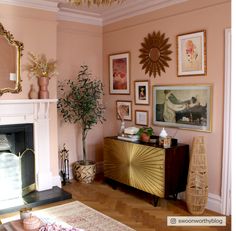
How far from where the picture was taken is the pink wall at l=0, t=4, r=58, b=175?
12.2 feet

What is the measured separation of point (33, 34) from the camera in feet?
12.8

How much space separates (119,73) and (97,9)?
107 cm

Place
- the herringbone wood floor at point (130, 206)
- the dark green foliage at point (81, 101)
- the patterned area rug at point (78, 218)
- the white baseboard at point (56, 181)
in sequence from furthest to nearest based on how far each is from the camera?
the dark green foliage at point (81, 101), the white baseboard at point (56, 181), the herringbone wood floor at point (130, 206), the patterned area rug at point (78, 218)

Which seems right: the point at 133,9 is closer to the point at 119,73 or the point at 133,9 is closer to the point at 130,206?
the point at 119,73

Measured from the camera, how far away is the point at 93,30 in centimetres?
502

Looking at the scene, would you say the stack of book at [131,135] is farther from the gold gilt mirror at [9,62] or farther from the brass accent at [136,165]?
the gold gilt mirror at [9,62]

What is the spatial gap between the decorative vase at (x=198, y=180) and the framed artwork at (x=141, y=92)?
1191 millimetres

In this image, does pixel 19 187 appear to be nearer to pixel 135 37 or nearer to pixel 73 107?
pixel 73 107

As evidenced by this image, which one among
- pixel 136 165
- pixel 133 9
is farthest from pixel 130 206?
pixel 133 9

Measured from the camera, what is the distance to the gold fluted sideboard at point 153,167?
3467 mm

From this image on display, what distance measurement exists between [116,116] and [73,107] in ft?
2.76

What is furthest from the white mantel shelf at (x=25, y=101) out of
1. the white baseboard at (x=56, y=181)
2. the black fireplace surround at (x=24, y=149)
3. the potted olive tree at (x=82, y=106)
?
the white baseboard at (x=56, y=181)

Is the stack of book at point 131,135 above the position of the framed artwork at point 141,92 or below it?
below

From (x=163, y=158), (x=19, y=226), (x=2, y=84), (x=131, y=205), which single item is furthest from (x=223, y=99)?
(x=2, y=84)
